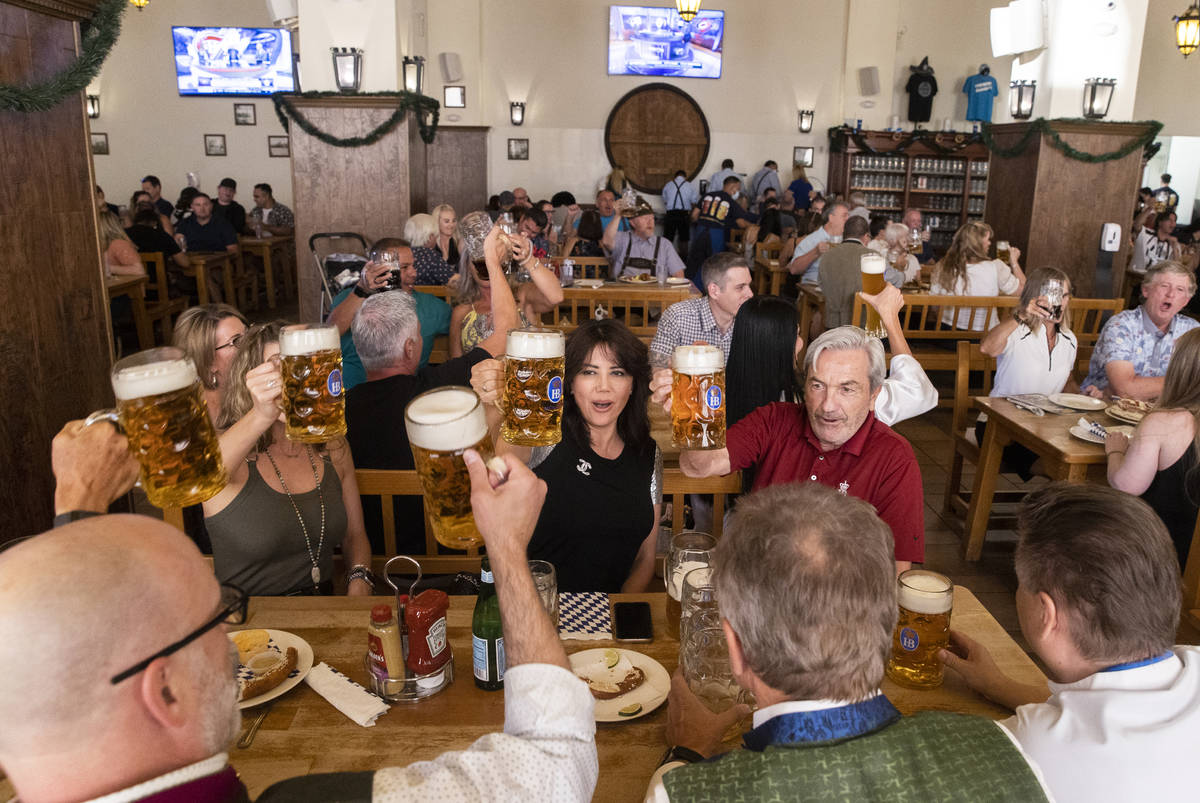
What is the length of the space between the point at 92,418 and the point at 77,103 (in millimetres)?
2306

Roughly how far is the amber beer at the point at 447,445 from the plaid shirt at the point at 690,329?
2490mm

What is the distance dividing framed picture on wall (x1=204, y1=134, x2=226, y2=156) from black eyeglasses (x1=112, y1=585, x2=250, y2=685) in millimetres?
12982

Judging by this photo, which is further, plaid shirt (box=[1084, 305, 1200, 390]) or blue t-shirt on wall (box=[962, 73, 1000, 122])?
blue t-shirt on wall (box=[962, 73, 1000, 122])

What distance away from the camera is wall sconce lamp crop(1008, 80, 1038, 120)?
7.11m

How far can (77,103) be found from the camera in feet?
9.91

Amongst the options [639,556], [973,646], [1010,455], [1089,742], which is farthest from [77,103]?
[1010,455]

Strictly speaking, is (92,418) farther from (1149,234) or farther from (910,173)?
(910,173)

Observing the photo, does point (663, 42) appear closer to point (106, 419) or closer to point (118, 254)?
point (118, 254)

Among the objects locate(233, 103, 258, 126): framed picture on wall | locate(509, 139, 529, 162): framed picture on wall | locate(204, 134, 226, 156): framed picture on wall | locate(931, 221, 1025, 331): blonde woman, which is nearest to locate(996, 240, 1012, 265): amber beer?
locate(931, 221, 1025, 331): blonde woman

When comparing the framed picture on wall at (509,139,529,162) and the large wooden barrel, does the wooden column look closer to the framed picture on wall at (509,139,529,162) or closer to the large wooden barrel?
the large wooden barrel

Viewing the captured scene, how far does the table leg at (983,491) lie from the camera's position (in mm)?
3479

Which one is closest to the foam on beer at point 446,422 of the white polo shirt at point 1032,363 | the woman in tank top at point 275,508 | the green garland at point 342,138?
the woman in tank top at point 275,508

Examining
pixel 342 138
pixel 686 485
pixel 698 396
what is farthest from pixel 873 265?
pixel 342 138

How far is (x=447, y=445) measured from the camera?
45.4 inches
